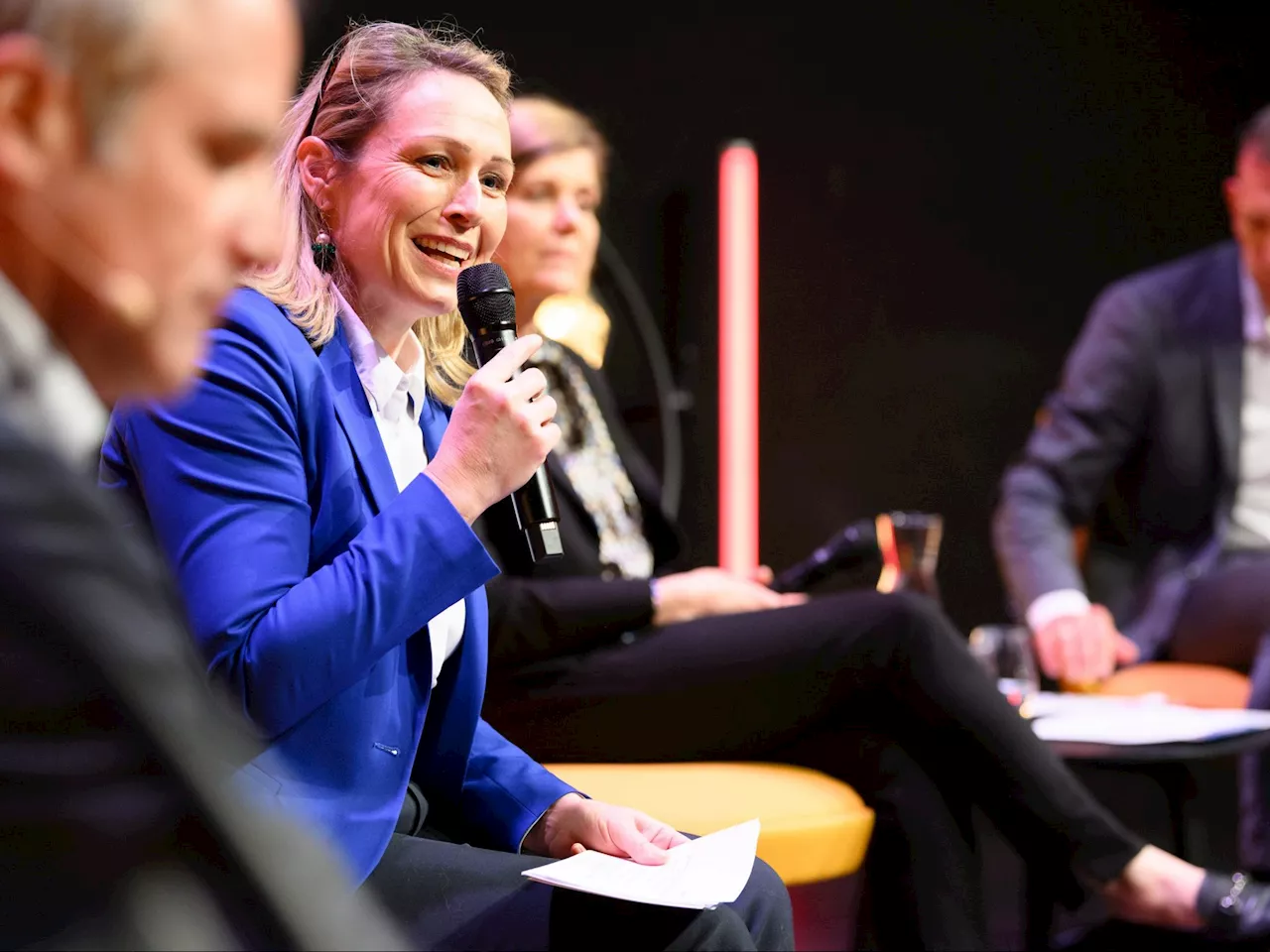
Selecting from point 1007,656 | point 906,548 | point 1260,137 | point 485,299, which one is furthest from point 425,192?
point 1260,137

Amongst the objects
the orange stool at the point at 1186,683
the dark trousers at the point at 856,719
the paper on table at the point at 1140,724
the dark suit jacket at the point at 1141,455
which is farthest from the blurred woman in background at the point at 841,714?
the dark suit jacket at the point at 1141,455

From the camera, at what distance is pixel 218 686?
80 centimetres

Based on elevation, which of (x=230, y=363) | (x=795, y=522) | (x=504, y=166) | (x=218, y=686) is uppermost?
(x=504, y=166)

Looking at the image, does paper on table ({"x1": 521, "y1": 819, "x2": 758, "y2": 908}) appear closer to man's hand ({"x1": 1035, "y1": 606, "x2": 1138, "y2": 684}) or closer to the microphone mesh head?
the microphone mesh head

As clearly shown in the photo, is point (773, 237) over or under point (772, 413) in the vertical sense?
over

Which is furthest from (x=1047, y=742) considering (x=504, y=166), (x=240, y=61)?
(x=240, y=61)

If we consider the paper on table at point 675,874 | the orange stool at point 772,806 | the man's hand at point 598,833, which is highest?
the paper on table at point 675,874

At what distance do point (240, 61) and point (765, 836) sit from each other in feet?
3.29

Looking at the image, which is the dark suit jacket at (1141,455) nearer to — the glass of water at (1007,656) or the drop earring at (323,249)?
the glass of water at (1007,656)

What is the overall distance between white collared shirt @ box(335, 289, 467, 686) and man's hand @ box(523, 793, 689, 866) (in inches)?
5.8

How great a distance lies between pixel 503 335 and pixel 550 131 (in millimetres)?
485

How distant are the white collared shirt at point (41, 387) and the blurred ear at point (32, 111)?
0.12 ft

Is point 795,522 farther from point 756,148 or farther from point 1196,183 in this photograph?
point 1196,183

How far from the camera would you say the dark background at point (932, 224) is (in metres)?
2.53
